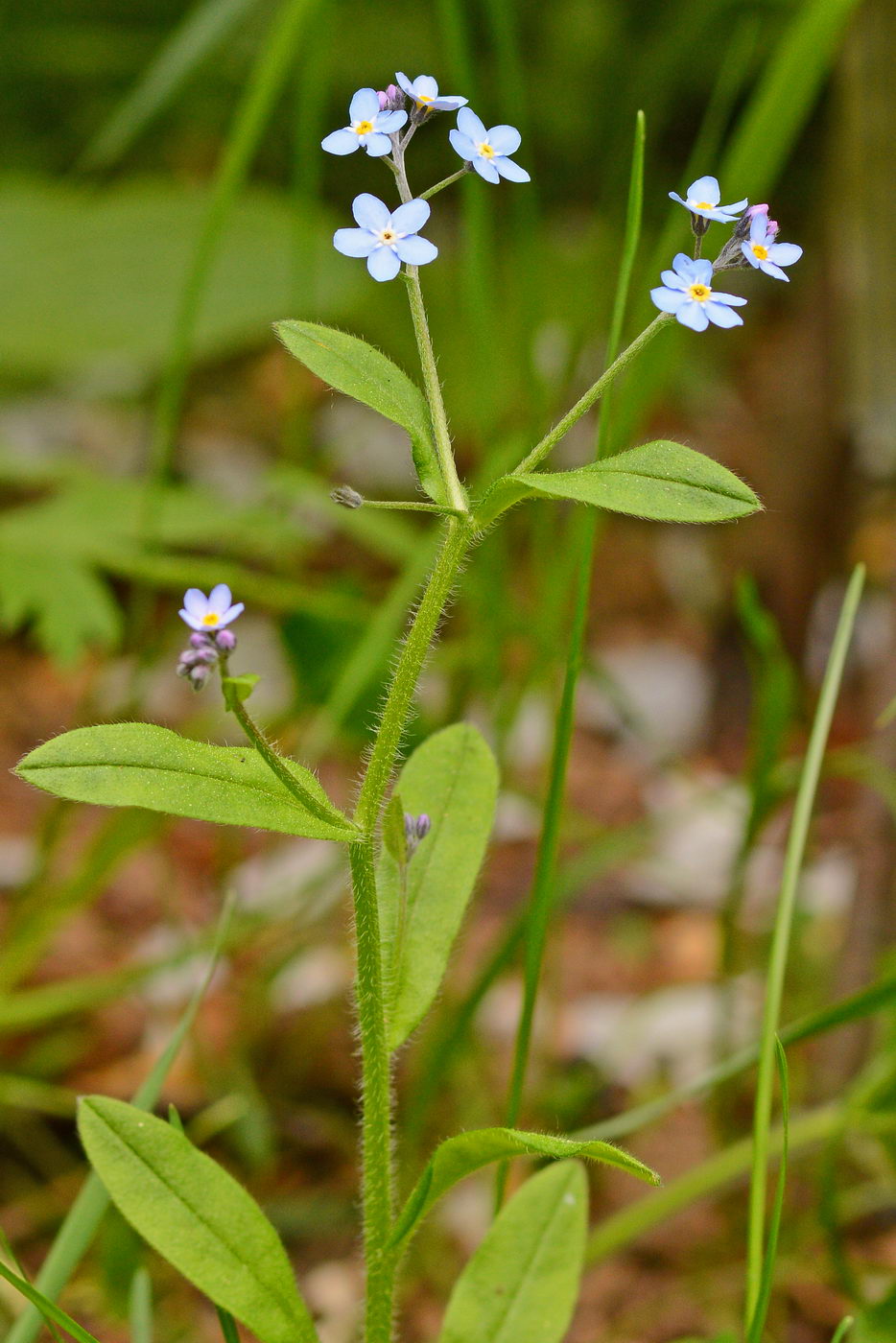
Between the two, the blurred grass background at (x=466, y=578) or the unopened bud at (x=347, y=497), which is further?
the blurred grass background at (x=466, y=578)

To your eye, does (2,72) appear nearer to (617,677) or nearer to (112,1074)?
(617,677)

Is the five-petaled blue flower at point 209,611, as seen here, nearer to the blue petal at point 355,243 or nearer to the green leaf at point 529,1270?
the blue petal at point 355,243

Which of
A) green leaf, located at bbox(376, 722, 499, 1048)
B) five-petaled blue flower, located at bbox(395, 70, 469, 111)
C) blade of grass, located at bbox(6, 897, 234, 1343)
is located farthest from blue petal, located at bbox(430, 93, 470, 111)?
blade of grass, located at bbox(6, 897, 234, 1343)

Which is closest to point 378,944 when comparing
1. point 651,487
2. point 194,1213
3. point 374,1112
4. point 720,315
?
point 374,1112

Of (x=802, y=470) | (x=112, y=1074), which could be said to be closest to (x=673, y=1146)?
(x=112, y=1074)

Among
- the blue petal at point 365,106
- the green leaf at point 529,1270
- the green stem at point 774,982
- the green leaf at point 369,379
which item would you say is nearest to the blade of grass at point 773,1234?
the green stem at point 774,982

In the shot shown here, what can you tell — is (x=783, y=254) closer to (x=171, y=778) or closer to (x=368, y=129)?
(x=368, y=129)
